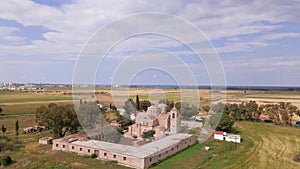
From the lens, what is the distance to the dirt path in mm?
21858

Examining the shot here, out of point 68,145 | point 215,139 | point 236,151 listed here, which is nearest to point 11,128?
point 68,145

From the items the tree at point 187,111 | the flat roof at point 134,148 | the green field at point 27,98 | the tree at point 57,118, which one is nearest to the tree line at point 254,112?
the tree at point 187,111

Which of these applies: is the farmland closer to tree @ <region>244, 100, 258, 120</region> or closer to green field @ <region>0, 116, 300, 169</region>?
green field @ <region>0, 116, 300, 169</region>

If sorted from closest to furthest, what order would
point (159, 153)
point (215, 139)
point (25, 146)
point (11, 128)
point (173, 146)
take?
point (159, 153) → point (173, 146) → point (25, 146) → point (215, 139) → point (11, 128)

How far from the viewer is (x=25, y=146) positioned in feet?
88.0

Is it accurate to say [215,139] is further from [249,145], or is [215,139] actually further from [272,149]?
[272,149]

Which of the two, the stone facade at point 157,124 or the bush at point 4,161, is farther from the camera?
the stone facade at point 157,124

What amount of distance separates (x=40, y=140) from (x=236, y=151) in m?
20.8

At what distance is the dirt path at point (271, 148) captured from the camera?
21.9 metres

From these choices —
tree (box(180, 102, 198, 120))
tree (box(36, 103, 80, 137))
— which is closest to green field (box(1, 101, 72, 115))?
tree (box(36, 103, 80, 137))

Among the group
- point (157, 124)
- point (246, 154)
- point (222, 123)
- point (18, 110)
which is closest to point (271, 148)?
point (246, 154)

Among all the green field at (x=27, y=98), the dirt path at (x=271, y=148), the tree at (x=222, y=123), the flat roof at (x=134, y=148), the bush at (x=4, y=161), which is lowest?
the dirt path at (x=271, y=148)

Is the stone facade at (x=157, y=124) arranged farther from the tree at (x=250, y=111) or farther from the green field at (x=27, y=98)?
the green field at (x=27, y=98)

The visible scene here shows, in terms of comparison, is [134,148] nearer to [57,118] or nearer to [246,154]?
[57,118]
